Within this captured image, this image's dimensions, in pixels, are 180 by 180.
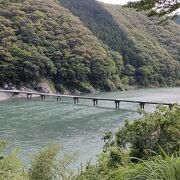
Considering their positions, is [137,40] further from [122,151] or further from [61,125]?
[122,151]

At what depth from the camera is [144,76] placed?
124938 millimetres

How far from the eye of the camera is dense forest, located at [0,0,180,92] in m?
87.1

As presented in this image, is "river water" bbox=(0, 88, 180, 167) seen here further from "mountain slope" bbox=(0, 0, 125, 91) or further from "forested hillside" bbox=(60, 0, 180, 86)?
"forested hillside" bbox=(60, 0, 180, 86)

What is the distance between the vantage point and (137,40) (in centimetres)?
15088

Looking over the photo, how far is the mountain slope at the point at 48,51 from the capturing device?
85463mm

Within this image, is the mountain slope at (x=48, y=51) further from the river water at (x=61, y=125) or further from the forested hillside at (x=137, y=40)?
the river water at (x=61, y=125)

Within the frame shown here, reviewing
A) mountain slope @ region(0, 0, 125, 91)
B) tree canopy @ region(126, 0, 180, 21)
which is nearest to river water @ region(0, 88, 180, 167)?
tree canopy @ region(126, 0, 180, 21)

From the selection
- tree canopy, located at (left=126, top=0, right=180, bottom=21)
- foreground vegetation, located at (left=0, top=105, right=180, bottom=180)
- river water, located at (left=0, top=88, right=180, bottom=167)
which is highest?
tree canopy, located at (left=126, top=0, right=180, bottom=21)

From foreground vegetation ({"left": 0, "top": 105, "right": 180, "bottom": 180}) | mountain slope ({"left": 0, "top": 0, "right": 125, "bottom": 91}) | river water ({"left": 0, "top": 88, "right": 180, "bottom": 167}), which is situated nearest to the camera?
foreground vegetation ({"left": 0, "top": 105, "right": 180, "bottom": 180})

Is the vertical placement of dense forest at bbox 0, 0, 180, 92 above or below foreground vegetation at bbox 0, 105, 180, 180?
above

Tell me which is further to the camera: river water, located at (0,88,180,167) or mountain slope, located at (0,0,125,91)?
mountain slope, located at (0,0,125,91)

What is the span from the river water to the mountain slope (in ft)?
71.0

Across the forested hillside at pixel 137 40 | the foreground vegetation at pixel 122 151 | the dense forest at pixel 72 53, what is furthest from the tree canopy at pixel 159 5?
the forested hillside at pixel 137 40

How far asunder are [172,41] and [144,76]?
53.3 metres
